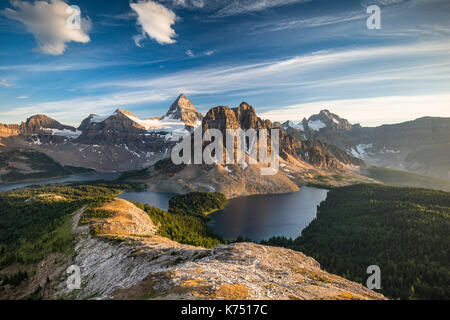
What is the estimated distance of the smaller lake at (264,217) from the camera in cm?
10888

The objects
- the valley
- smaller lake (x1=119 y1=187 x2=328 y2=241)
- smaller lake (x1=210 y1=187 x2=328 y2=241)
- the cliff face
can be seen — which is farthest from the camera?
smaller lake (x1=119 y1=187 x2=328 y2=241)

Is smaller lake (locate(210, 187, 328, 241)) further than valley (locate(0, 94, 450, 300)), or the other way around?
smaller lake (locate(210, 187, 328, 241))

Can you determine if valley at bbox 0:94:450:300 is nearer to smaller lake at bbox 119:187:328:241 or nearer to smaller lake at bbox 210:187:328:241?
smaller lake at bbox 210:187:328:241

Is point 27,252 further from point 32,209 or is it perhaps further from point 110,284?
point 32,209

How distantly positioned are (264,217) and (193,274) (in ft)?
390

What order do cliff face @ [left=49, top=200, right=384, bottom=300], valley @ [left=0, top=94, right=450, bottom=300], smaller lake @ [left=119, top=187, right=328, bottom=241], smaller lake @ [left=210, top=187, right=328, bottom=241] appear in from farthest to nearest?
1. smaller lake @ [left=119, top=187, right=328, bottom=241]
2. smaller lake @ [left=210, top=187, right=328, bottom=241]
3. valley @ [left=0, top=94, right=450, bottom=300]
4. cliff face @ [left=49, top=200, right=384, bottom=300]

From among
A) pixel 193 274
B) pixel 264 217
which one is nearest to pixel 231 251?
pixel 193 274

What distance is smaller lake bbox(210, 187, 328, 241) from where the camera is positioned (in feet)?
357

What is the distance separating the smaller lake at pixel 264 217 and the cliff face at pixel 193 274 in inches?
2568

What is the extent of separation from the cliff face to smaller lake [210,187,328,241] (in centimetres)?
6523

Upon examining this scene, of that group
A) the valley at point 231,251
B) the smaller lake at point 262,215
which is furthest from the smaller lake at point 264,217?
the valley at point 231,251

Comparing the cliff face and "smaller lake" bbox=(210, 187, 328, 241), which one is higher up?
the cliff face

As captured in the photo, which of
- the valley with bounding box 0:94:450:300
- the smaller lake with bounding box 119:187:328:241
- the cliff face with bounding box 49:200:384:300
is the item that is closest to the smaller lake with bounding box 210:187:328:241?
the smaller lake with bounding box 119:187:328:241
